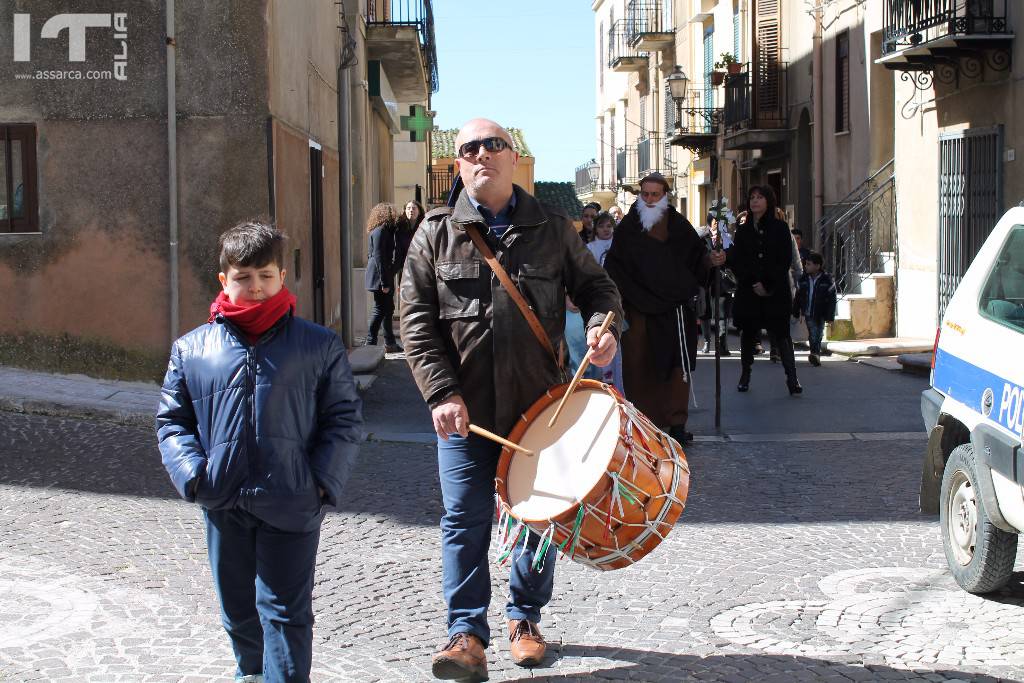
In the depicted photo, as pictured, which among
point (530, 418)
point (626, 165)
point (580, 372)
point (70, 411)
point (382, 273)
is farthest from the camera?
point (626, 165)

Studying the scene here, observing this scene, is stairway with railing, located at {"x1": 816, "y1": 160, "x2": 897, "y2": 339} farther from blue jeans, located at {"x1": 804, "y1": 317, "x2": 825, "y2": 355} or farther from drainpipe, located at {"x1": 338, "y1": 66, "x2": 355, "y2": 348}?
drainpipe, located at {"x1": 338, "y1": 66, "x2": 355, "y2": 348}

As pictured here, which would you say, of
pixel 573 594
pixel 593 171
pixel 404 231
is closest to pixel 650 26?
pixel 593 171

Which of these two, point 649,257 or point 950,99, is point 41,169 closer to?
point 649,257

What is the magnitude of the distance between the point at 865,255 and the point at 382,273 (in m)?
8.06

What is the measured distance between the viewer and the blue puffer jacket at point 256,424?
4.02 metres

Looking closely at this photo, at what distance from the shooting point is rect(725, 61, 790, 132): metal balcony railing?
2852 cm

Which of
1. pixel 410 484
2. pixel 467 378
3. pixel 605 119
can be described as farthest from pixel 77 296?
pixel 605 119

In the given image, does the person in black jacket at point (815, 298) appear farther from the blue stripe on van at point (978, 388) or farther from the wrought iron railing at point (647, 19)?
the wrought iron railing at point (647, 19)

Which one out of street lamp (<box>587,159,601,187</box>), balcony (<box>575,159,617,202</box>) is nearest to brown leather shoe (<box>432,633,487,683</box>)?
balcony (<box>575,159,617,202</box>)

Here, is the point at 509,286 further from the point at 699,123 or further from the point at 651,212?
the point at 699,123

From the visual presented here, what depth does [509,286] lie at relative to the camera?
4.77m

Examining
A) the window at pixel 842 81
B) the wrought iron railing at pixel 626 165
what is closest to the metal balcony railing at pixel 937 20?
the window at pixel 842 81

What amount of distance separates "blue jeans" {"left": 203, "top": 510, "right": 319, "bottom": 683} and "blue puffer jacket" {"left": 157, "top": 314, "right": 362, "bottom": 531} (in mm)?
79

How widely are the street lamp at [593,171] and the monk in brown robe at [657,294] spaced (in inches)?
1858
